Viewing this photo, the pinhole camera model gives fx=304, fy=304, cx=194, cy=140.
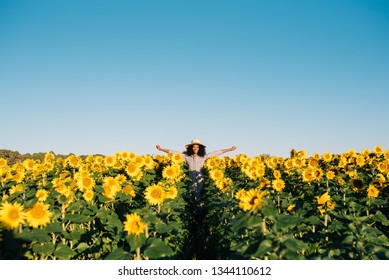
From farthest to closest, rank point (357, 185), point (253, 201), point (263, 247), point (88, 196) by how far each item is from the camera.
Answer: point (357, 185) → point (88, 196) → point (253, 201) → point (263, 247)

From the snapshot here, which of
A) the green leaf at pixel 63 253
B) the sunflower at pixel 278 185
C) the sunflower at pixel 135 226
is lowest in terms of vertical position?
the green leaf at pixel 63 253

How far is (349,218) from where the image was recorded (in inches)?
144

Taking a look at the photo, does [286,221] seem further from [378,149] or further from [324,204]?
[378,149]

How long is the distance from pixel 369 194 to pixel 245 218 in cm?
370

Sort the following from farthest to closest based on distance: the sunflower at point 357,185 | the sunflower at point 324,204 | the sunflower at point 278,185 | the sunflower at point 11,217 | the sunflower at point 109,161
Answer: the sunflower at point 109,161
the sunflower at point 278,185
the sunflower at point 357,185
the sunflower at point 324,204
the sunflower at point 11,217

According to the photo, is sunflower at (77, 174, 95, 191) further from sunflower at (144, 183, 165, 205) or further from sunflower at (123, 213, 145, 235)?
sunflower at (123, 213, 145, 235)

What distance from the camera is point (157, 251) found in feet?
9.32

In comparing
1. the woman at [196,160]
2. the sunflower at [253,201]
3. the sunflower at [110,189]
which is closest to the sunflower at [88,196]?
the sunflower at [110,189]

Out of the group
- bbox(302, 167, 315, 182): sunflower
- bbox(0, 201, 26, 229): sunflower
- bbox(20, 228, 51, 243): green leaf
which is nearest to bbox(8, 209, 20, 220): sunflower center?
bbox(0, 201, 26, 229): sunflower

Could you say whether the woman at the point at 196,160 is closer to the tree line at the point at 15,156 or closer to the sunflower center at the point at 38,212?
the sunflower center at the point at 38,212

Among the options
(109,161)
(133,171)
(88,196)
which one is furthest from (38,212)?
(109,161)

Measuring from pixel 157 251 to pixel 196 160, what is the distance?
7.03 metres

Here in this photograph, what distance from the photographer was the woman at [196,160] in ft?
31.5

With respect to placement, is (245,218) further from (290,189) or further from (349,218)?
(290,189)
